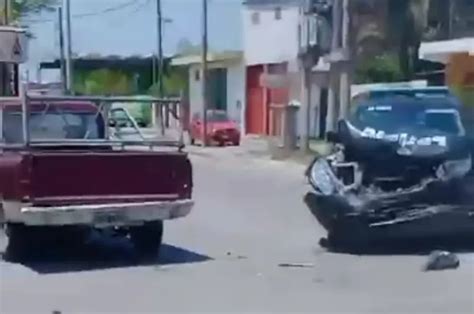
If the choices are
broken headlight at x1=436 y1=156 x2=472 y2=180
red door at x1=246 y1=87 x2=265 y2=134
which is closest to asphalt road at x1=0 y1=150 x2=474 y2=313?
broken headlight at x1=436 y1=156 x2=472 y2=180

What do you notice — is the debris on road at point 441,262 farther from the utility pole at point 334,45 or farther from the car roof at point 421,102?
the utility pole at point 334,45

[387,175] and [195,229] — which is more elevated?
[387,175]

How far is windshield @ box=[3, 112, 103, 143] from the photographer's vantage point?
1659 cm

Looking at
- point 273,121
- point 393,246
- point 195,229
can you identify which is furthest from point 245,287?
point 273,121

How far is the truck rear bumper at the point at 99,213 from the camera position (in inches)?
592

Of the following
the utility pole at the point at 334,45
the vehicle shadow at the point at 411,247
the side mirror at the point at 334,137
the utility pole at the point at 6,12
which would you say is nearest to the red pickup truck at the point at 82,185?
the vehicle shadow at the point at 411,247

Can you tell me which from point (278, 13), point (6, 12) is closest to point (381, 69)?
point (278, 13)

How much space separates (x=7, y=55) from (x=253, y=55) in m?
37.7

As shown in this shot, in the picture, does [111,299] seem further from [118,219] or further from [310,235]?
[310,235]

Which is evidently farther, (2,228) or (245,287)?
(2,228)

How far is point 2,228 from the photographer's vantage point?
17.2 meters

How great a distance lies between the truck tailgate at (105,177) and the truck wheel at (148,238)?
722 mm

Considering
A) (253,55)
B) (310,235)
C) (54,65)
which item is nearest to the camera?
(310,235)

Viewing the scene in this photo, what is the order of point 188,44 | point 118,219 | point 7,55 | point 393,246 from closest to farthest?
point 118,219 → point 393,246 → point 7,55 → point 188,44
